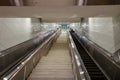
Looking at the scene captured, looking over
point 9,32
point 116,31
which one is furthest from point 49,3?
point 9,32


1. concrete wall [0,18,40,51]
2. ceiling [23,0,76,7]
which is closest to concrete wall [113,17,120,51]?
ceiling [23,0,76,7]

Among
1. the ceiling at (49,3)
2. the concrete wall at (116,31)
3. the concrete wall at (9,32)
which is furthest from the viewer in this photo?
the concrete wall at (9,32)

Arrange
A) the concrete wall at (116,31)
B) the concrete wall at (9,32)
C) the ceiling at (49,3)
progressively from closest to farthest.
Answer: the ceiling at (49,3)
the concrete wall at (116,31)
the concrete wall at (9,32)

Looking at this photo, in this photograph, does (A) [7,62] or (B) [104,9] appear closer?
(A) [7,62]

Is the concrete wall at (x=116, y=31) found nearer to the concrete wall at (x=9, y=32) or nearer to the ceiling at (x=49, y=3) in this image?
the ceiling at (x=49, y=3)

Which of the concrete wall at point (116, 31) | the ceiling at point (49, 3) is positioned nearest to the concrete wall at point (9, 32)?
the ceiling at point (49, 3)

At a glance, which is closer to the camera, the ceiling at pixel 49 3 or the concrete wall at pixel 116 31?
the ceiling at pixel 49 3

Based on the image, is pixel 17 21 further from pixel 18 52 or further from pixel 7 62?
pixel 7 62

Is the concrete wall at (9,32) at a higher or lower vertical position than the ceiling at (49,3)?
lower

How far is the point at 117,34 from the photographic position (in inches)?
314

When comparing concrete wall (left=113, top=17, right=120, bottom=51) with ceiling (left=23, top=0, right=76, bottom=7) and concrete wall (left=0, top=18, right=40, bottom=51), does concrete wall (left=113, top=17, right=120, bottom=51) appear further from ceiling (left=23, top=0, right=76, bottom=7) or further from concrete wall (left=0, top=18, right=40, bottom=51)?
concrete wall (left=0, top=18, right=40, bottom=51)

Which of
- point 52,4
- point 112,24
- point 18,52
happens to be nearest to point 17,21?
point 18,52

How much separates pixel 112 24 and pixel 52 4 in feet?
9.34

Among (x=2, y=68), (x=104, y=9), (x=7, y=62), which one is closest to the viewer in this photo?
(x=2, y=68)
